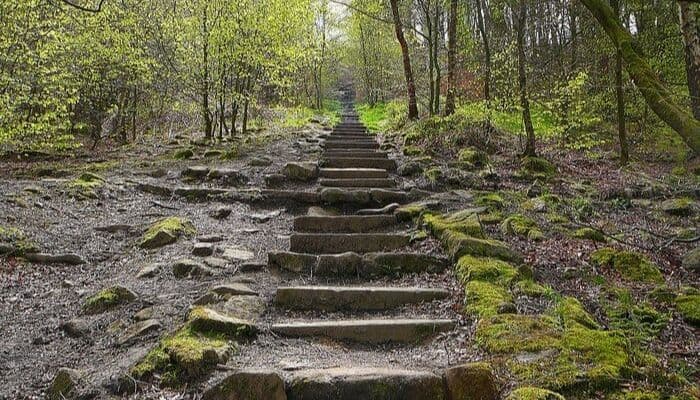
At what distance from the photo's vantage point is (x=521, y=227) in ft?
22.8

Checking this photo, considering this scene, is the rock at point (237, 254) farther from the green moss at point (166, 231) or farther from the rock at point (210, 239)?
the green moss at point (166, 231)

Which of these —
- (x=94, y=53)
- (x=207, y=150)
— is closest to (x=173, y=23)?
(x=94, y=53)

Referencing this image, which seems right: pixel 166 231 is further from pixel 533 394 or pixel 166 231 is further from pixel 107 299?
pixel 533 394

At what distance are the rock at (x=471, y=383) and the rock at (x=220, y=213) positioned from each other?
19.1 feet

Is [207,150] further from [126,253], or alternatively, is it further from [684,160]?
[684,160]

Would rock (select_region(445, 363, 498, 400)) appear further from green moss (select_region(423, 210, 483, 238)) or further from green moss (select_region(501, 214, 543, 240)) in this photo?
Answer: green moss (select_region(501, 214, 543, 240))

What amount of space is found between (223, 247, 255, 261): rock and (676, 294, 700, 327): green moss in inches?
189

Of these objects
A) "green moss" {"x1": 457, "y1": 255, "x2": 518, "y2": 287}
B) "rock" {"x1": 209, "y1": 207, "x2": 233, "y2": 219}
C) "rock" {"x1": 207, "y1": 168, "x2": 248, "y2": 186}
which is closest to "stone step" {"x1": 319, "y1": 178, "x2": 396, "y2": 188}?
"rock" {"x1": 207, "y1": 168, "x2": 248, "y2": 186}

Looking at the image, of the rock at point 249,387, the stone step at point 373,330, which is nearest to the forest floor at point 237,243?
the stone step at point 373,330

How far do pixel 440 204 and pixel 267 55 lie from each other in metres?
8.45

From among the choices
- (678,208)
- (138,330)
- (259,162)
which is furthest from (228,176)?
(678,208)

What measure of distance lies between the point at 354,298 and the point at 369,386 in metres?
1.83

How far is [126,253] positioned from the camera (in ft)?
23.0

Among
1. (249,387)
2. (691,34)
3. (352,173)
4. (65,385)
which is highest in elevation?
(691,34)
